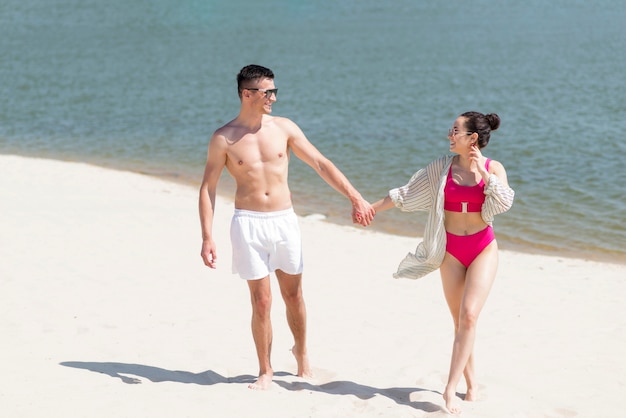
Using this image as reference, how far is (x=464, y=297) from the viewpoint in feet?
19.2

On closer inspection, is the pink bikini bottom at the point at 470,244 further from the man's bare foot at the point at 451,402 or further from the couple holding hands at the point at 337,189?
the man's bare foot at the point at 451,402

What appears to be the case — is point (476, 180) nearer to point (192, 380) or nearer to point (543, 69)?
point (192, 380)

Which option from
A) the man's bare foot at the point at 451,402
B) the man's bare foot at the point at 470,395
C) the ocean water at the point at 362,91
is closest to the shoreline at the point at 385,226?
the ocean water at the point at 362,91

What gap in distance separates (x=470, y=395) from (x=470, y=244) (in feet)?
3.70

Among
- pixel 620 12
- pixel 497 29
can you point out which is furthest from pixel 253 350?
pixel 620 12

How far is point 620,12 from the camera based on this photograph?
47844mm

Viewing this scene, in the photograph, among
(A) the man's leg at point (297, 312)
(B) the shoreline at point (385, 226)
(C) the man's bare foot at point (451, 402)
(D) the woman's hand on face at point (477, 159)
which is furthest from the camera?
(B) the shoreline at point (385, 226)

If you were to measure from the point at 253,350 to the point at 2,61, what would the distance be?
31314 millimetres

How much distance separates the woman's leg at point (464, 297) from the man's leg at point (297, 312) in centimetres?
106

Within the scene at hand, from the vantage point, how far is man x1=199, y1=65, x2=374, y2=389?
6.14 meters

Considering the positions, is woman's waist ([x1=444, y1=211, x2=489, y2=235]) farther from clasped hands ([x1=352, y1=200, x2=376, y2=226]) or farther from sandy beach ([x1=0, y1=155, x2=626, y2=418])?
sandy beach ([x1=0, y1=155, x2=626, y2=418])

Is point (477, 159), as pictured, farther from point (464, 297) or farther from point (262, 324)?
point (262, 324)

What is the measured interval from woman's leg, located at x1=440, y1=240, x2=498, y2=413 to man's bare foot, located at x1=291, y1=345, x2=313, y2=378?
1.20 meters

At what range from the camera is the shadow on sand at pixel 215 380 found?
6.42 metres
